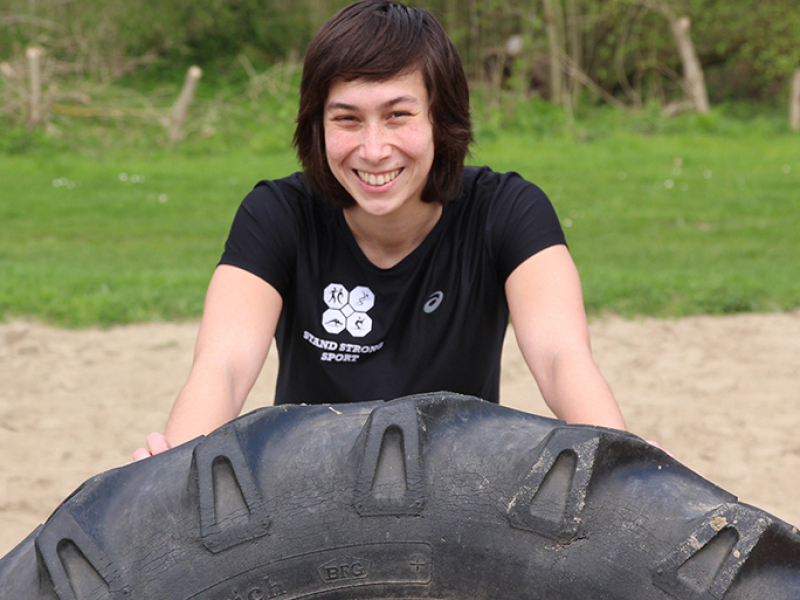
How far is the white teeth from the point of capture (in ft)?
5.94

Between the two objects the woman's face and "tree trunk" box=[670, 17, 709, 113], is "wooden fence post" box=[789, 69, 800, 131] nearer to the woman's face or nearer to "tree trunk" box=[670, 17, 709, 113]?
"tree trunk" box=[670, 17, 709, 113]

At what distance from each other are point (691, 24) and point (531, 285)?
12863 millimetres

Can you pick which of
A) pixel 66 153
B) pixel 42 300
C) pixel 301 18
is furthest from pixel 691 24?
pixel 42 300

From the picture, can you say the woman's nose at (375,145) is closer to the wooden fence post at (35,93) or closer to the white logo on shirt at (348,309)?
the white logo on shirt at (348,309)

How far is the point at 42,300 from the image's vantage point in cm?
488

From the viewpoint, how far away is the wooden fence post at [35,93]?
9.62 metres

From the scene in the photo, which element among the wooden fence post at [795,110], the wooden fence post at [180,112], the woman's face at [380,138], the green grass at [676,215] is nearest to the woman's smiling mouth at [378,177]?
the woman's face at [380,138]

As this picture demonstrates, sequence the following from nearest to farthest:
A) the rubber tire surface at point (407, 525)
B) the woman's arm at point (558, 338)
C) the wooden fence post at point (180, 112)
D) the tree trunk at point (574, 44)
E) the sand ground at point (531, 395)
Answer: the rubber tire surface at point (407, 525) < the woman's arm at point (558, 338) < the sand ground at point (531, 395) < the wooden fence post at point (180, 112) < the tree trunk at point (574, 44)

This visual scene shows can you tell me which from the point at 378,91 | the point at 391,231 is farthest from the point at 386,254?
the point at 378,91

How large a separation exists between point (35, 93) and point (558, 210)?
5995mm

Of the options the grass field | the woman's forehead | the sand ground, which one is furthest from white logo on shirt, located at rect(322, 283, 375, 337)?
the grass field

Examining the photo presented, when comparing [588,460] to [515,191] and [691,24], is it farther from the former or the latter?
[691,24]

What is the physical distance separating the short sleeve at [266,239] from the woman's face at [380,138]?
164mm

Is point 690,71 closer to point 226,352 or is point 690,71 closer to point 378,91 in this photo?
point 378,91
